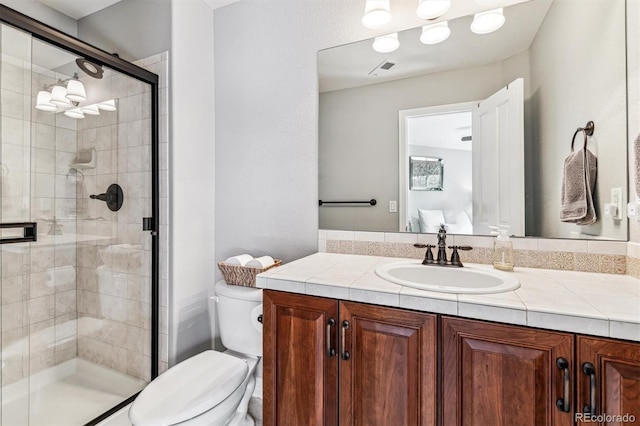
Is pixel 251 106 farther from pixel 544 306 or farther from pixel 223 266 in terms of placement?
pixel 544 306

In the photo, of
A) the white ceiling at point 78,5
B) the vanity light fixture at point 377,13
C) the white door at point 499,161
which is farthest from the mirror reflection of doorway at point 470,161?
the white ceiling at point 78,5

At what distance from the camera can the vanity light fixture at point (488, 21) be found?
1.38 m

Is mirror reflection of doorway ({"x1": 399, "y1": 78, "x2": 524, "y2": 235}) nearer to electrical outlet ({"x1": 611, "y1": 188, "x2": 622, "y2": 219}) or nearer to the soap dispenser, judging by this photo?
the soap dispenser

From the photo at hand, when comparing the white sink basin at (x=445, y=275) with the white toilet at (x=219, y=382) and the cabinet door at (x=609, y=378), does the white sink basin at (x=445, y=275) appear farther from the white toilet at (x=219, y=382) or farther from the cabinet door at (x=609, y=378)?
the white toilet at (x=219, y=382)

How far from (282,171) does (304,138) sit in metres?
0.24

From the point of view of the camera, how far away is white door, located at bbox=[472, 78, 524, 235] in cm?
135

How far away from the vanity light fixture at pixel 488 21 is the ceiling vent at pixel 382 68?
40cm

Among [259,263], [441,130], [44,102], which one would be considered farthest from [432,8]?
[44,102]

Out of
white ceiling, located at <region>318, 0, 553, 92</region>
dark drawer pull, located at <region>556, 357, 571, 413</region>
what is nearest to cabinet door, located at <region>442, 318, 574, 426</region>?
dark drawer pull, located at <region>556, 357, 571, 413</region>

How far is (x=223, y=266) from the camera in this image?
1626mm

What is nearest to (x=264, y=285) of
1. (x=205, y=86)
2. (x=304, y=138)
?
(x=304, y=138)

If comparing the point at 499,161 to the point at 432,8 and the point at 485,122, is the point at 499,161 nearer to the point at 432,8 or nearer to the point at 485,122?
the point at 485,122

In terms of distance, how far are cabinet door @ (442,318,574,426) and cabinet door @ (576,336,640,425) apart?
1.2 inches

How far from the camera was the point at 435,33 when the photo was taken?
148cm
